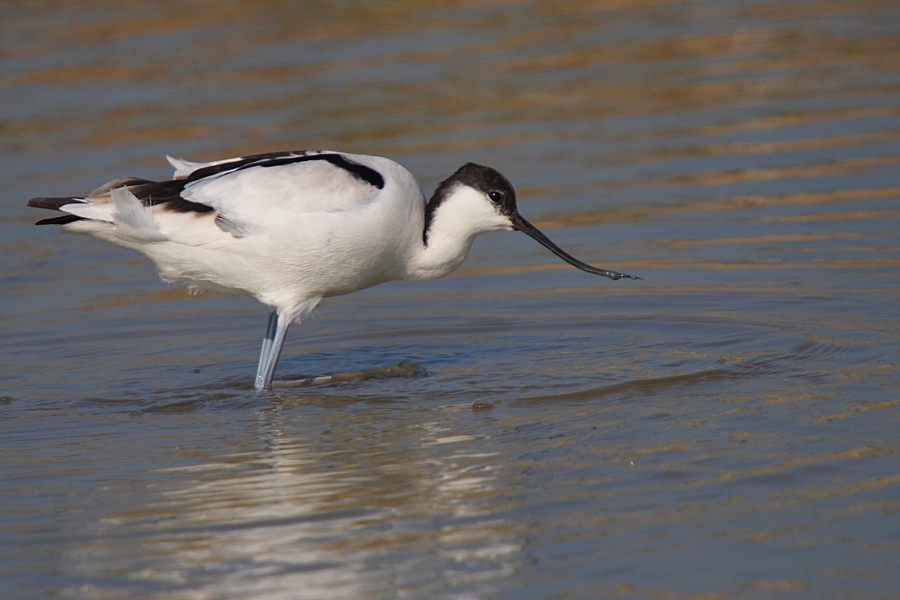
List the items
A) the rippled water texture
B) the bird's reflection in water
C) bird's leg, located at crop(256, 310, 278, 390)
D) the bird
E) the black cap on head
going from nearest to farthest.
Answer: the bird's reflection in water → the rippled water texture → the bird → the black cap on head → bird's leg, located at crop(256, 310, 278, 390)

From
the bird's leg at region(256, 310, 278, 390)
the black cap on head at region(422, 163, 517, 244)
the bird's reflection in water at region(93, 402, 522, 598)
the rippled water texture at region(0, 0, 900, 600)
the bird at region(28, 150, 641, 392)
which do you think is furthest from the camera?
the bird's leg at region(256, 310, 278, 390)

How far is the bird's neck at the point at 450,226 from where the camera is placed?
673cm

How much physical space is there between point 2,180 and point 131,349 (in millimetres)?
4634

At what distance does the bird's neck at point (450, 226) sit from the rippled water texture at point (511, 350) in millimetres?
573

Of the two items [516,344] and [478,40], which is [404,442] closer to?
[516,344]

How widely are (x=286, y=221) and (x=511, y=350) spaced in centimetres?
147

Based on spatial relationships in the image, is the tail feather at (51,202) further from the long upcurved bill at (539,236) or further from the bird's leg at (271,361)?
the long upcurved bill at (539,236)

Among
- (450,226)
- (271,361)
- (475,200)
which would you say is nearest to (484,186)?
(475,200)

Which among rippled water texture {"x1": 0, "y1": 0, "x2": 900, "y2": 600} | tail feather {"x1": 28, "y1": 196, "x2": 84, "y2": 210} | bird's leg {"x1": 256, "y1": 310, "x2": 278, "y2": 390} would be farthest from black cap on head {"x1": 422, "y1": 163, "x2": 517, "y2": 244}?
tail feather {"x1": 28, "y1": 196, "x2": 84, "y2": 210}

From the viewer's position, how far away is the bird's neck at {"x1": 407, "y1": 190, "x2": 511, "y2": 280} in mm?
6734

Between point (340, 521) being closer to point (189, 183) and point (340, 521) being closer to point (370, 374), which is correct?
point (370, 374)

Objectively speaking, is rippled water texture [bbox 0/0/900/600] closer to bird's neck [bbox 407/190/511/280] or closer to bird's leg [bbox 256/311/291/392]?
bird's leg [bbox 256/311/291/392]

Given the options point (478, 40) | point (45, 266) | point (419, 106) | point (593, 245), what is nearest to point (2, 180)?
point (45, 266)

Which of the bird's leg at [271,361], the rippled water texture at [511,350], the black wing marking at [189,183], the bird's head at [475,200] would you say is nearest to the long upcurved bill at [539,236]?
the bird's head at [475,200]
